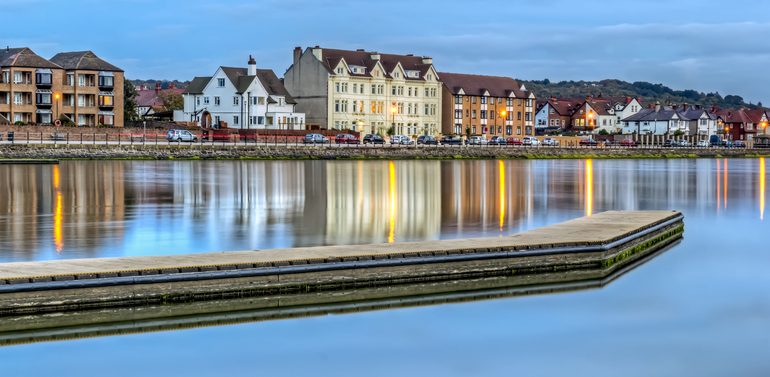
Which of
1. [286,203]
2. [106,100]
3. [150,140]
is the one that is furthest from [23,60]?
[286,203]

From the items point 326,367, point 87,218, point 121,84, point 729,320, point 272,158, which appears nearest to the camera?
point 326,367

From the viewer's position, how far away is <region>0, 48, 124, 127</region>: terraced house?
115 meters

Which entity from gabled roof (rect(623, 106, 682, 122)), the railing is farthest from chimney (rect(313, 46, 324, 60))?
Result: gabled roof (rect(623, 106, 682, 122))

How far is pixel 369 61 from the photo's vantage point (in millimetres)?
140375

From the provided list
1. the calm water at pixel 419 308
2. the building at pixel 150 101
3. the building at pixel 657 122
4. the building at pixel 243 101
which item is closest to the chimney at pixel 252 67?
the building at pixel 243 101

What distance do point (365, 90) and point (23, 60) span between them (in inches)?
1732

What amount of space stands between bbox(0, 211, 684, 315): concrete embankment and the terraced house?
97.1m

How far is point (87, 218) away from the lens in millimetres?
36031

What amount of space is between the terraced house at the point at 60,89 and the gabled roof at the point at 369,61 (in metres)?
27.0

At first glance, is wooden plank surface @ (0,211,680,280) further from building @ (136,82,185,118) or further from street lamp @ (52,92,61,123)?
building @ (136,82,185,118)

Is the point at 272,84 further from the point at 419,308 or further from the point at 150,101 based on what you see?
the point at 419,308

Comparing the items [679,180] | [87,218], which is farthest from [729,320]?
[679,180]

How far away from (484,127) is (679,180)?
8138 cm

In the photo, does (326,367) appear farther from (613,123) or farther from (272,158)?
(613,123)
